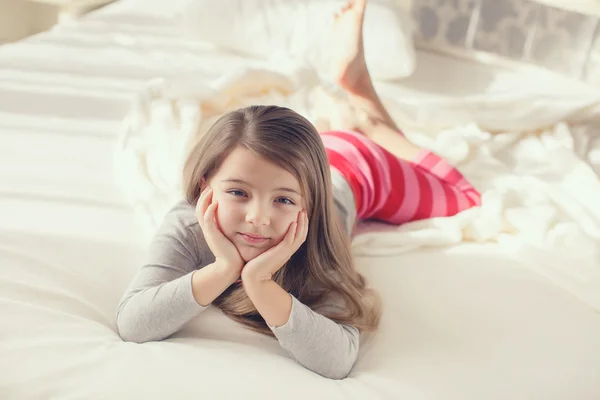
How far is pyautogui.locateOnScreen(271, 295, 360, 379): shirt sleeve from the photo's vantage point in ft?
2.67

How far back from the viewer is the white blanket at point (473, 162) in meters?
1.11

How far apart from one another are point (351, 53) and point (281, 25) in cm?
53

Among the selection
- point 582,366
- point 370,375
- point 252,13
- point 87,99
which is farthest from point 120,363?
point 252,13

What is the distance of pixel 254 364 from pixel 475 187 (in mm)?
720

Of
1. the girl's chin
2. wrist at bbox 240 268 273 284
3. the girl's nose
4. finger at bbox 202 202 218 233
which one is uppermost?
the girl's nose

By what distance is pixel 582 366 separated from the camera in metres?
0.86

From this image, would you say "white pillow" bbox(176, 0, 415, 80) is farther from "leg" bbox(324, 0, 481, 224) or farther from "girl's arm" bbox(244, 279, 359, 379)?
"girl's arm" bbox(244, 279, 359, 379)

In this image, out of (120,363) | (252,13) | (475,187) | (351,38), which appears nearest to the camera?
(120,363)

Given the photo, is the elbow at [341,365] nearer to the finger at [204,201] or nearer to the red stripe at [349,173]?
the finger at [204,201]

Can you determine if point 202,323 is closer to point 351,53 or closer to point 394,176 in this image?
point 394,176

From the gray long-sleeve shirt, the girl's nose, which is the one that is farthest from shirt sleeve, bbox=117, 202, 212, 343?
the girl's nose

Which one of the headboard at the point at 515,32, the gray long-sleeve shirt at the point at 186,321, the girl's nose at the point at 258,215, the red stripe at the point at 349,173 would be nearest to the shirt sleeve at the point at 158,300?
the gray long-sleeve shirt at the point at 186,321

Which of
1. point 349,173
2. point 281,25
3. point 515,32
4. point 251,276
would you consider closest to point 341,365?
point 251,276

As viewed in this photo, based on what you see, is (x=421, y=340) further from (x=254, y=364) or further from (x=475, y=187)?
(x=475, y=187)
